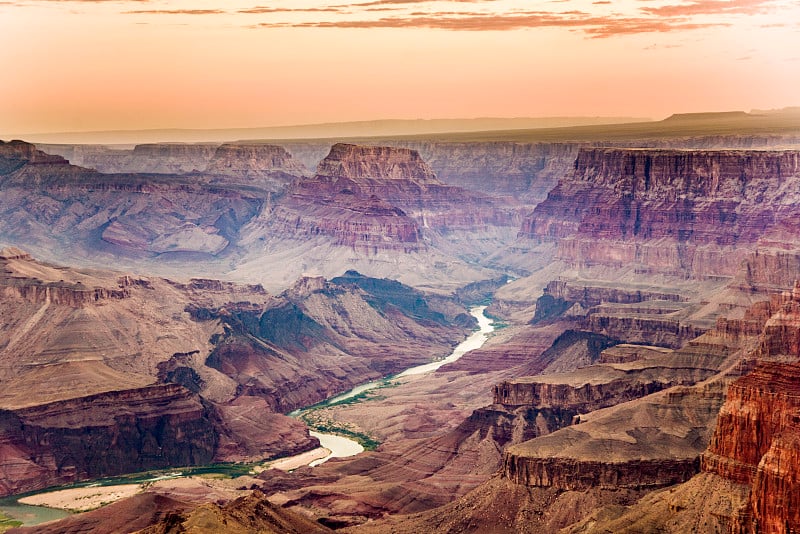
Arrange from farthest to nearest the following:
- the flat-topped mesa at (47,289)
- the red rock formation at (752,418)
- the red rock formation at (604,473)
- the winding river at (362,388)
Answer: the flat-topped mesa at (47,289) → the winding river at (362,388) → the red rock formation at (604,473) → the red rock formation at (752,418)

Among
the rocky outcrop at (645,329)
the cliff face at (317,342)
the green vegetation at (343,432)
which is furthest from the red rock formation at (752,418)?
the cliff face at (317,342)

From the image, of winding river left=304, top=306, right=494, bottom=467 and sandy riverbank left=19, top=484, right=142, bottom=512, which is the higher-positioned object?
sandy riverbank left=19, top=484, right=142, bottom=512

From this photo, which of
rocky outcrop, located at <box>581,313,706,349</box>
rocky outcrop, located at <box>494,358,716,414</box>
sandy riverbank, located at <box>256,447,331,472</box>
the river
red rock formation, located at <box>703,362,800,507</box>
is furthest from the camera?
rocky outcrop, located at <box>581,313,706,349</box>

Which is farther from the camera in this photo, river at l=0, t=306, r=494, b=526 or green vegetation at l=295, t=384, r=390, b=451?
green vegetation at l=295, t=384, r=390, b=451

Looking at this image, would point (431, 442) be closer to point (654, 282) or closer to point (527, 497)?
point (527, 497)

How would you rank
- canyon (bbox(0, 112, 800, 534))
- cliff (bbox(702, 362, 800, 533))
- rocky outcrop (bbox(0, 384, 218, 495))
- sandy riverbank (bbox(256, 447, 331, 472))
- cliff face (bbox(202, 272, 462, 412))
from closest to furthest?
1. cliff (bbox(702, 362, 800, 533))
2. canyon (bbox(0, 112, 800, 534))
3. sandy riverbank (bbox(256, 447, 331, 472))
4. rocky outcrop (bbox(0, 384, 218, 495))
5. cliff face (bbox(202, 272, 462, 412))

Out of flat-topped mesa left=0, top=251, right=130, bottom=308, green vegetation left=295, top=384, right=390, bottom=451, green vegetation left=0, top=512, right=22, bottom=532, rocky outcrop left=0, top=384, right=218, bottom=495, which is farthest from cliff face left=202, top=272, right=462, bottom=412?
green vegetation left=0, top=512, right=22, bottom=532

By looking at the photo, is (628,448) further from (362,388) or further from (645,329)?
(362,388)

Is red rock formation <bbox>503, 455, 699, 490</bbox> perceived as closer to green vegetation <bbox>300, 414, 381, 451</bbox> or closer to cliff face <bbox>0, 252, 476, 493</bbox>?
green vegetation <bbox>300, 414, 381, 451</bbox>

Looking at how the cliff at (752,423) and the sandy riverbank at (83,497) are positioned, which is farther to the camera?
the sandy riverbank at (83,497)

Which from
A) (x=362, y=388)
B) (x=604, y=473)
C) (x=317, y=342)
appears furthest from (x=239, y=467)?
(x=317, y=342)

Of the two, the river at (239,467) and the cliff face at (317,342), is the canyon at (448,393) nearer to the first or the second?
the cliff face at (317,342)
